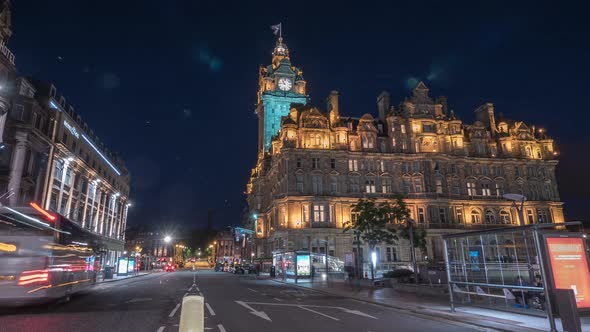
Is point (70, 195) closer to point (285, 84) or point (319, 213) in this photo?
point (319, 213)

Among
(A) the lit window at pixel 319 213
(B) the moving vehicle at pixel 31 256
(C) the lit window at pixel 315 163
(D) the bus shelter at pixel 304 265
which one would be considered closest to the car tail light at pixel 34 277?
(B) the moving vehicle at pixel 31 256

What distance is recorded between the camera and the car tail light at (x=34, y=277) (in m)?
14.9

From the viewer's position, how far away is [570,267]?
12.4m

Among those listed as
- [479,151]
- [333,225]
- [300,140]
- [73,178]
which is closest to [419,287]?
[333,225]

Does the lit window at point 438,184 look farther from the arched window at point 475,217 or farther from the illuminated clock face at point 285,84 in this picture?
the illuminated clock face at point 285,84

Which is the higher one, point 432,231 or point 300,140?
point 300,140

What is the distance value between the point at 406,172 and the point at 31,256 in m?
59.3

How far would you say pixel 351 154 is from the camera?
65.0 meters

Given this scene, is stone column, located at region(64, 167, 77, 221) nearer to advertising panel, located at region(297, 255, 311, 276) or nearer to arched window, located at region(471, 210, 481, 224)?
advertising panel, located at region(297, 255, 311, 276)

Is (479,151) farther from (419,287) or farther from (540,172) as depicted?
(419,287)

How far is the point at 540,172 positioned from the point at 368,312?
2754 inches

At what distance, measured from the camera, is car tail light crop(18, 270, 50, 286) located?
1487 centimetres

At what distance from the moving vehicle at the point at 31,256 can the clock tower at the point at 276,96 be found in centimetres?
7813

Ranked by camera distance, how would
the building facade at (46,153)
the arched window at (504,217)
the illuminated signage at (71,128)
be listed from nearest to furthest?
the building facade at (46,153) → the illuminated signage at (71,128) → the arched window at (504,217)
